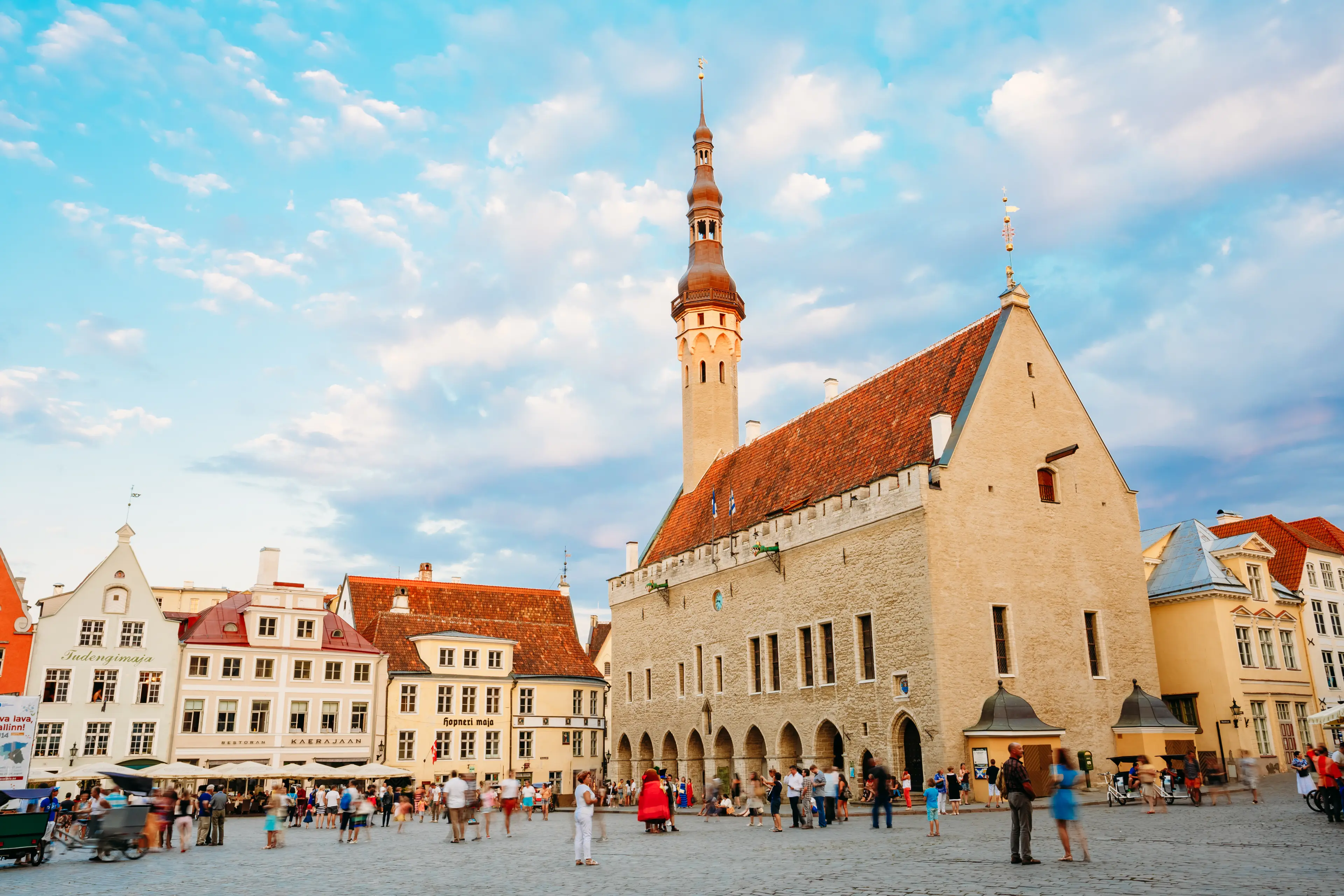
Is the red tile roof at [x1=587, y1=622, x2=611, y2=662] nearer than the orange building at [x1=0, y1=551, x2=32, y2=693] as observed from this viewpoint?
No

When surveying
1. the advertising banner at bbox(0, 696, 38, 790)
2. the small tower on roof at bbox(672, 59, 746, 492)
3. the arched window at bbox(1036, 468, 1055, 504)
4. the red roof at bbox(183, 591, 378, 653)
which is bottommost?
the advertising banner at bbox(0, 696, 38, 790)

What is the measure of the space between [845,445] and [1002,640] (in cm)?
1004

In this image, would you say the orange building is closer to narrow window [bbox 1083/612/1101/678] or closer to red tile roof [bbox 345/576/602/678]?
red tile roof [bbox 345/576/602/678]

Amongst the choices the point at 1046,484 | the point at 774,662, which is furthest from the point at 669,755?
the point at 1046,484

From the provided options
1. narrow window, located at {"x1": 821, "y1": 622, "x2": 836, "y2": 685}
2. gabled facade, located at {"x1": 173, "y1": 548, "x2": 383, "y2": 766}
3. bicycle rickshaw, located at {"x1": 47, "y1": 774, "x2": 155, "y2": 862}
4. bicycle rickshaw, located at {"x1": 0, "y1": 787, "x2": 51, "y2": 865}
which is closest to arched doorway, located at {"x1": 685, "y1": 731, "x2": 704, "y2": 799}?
narrow window, located at {"x1": 821, "y1": 622, "x2": 836, "y2": 685}

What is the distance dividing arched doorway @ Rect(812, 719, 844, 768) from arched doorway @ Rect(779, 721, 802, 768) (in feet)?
5.87

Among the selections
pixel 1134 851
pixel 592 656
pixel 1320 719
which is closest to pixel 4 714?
pixel 1134 851

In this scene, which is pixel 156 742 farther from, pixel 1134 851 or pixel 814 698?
pixel 1134 851

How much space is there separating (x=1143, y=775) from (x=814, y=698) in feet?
46.5

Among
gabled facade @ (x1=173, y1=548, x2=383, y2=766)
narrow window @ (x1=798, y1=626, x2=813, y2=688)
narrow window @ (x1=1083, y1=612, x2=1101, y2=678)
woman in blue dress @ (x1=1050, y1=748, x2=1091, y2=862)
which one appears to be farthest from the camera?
gabled facade @ (x1=173, y1=548, x2=383, y2=766)

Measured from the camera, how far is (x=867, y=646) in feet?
107

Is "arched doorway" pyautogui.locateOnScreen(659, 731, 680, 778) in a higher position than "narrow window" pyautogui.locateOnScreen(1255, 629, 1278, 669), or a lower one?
lower

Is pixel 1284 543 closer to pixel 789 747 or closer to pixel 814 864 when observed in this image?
pixel 789 747

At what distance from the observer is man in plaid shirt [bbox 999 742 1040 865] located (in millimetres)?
12602
